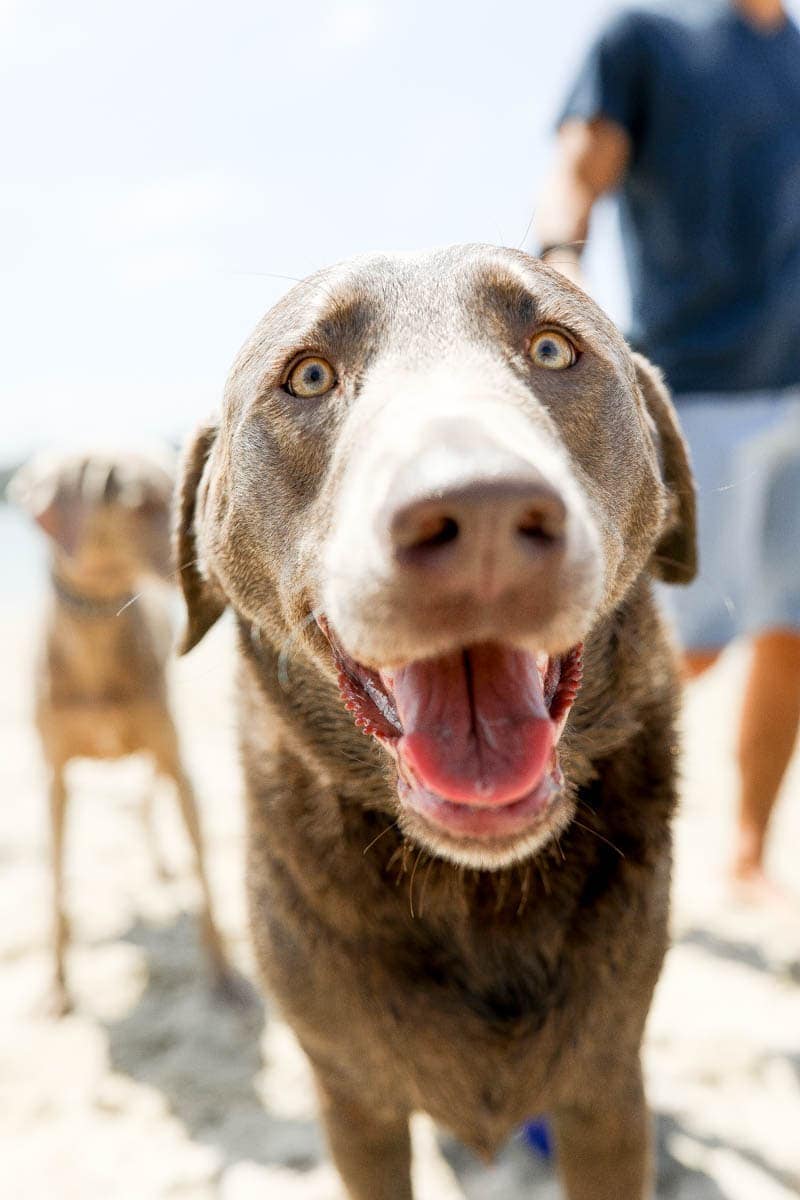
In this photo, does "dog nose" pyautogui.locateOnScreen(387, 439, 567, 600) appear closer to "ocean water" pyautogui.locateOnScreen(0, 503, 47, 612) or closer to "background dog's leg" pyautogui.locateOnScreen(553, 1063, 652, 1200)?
"background dog's leg" pyautogui.locateOnScreen(553, 1063, 652, 1200)

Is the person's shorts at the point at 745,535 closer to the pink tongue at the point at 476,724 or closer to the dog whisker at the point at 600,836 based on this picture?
the dog whisker at the point at 600,836

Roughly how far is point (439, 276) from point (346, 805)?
3.23ft

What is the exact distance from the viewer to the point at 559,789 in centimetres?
148

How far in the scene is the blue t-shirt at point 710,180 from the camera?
2.99m

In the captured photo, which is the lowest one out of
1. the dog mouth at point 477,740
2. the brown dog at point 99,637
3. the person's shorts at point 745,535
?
the brown dog at point 99,637

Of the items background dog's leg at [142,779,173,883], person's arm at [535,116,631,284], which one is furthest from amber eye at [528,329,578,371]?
background dog's leg at [142,779,173,883]

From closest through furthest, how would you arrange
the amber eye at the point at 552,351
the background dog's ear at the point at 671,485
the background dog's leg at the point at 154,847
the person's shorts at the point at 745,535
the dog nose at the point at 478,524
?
the dog nose at the point at 478,524 < the amber eye at the point at 552,351 < the background dog's ear at the point at 671,485 < the person's shorts at the point at 745,535 < the background dog's leg at the point at 154,847

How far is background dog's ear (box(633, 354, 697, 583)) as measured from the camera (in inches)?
81.0

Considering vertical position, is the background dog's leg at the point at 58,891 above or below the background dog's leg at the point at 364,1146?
below

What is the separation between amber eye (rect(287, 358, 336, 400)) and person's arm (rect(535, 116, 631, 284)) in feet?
4.18

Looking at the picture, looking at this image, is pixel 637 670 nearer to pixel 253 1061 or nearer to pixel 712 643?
pixel 712 643

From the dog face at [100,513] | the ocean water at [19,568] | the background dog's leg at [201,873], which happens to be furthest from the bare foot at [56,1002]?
the ocean water at [19,568]

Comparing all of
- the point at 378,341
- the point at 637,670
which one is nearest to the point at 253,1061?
the point at 637,670

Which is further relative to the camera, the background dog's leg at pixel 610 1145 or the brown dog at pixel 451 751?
the background dog's leg at pixel 610 1145
